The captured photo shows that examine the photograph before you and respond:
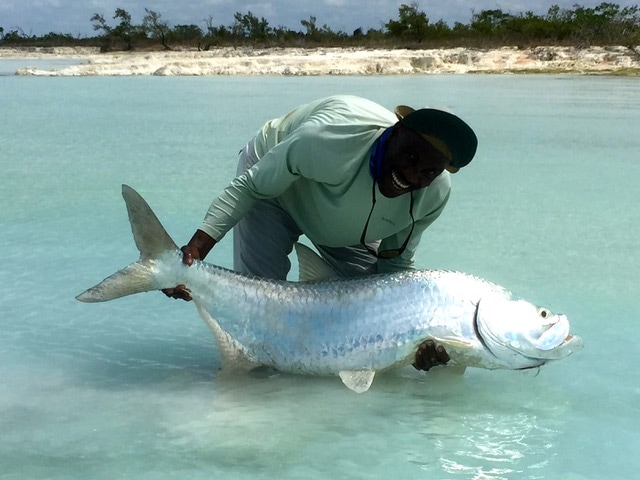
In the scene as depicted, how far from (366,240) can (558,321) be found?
35.9 inches

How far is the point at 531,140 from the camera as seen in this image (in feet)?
37.8

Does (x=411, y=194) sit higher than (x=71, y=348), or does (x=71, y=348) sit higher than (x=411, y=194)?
(x=411, y=194)

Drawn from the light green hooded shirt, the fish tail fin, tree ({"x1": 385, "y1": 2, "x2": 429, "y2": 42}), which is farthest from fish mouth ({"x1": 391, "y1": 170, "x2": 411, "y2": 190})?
tree ({"x1": 385, "y1": 2, "x2": 429, "y2": 42})

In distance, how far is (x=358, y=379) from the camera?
334 centimetres

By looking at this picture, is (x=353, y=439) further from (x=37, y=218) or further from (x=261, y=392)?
(x=37, y=218)

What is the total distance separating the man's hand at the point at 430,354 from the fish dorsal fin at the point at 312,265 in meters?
0.57

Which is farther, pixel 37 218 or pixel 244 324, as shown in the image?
pixel 37 218

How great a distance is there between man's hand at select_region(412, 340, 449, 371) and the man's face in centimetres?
63

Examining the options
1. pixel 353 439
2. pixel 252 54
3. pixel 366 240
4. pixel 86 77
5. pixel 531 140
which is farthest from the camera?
pixel 252 54

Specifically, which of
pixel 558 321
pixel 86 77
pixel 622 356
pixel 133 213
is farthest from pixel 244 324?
pixel 86 77

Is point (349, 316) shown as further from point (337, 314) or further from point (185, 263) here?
point (185, 263)

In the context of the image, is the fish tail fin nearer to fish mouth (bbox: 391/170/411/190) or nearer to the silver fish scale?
the silver fish scale

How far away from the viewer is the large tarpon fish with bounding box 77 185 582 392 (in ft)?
10.7

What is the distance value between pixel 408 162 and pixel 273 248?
3.31 feet
